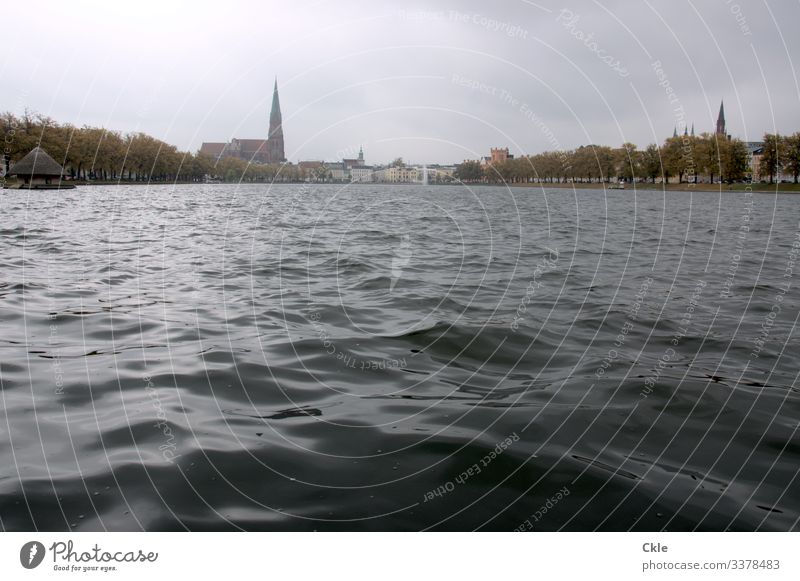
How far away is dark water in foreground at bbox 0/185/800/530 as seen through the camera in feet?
11.4

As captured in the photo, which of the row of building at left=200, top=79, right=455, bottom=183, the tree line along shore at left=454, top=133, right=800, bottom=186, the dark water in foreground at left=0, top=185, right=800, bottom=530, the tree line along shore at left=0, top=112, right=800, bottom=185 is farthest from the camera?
the tree line along shore at left=454, top=133, right=800, bottom=186

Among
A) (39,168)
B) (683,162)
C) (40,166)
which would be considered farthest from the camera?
(683,162)

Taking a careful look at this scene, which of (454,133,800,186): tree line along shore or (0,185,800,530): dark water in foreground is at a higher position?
(454,133,800,186): tree line along shore

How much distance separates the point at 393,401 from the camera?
514cm

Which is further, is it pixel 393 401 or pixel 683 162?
pixel 683 162

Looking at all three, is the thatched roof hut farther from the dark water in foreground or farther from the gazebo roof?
the dark water in foreground

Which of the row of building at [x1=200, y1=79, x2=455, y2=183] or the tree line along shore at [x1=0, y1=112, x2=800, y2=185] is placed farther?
the tree line along shore at [x1=0, y1=112, x2=800, y2=185]

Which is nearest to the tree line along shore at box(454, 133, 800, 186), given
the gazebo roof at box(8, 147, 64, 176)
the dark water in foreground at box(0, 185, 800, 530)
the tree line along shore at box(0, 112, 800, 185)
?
the tree line along shore at box(0, 112, 800, 185)

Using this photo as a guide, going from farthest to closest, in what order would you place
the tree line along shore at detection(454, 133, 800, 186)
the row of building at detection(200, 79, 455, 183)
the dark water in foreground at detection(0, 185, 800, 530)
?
the tree line along shore at detection(454, 133, 800, 186) < the row of building at detection(200, 79, 455, 183) < the dark water in foreground at detection(0, 185, 800, 530)

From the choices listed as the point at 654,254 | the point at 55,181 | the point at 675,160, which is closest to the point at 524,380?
the point at 654,254

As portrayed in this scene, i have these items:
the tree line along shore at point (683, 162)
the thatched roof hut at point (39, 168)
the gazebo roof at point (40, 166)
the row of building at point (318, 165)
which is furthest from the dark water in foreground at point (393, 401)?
the tree line along shore at point (683, 162)

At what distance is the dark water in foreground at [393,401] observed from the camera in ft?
11.4

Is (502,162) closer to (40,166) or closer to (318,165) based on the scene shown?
(318,165)

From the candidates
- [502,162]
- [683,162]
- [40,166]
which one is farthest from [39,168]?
[683,162]
